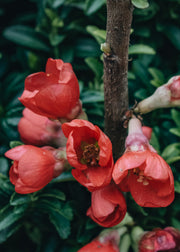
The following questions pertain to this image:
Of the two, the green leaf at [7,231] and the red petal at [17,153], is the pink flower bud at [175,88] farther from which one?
the green leaf at [7,231]

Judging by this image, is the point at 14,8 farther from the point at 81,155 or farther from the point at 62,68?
the point at 81,155

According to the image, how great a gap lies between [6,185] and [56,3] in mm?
752

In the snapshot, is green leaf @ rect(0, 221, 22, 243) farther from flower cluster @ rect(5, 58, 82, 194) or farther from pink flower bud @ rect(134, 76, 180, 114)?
pink flower bud @ rect(134, 76, 180, 114)

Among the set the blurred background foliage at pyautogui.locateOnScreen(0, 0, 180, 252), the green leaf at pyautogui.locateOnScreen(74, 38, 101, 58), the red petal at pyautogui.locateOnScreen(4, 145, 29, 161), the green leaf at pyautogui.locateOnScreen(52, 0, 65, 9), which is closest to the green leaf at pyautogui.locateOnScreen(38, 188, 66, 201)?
the blurred background foliage at pyautogui.locateOnScreen(0, 0, 180, 252)

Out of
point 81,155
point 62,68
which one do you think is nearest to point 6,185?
point 81,155

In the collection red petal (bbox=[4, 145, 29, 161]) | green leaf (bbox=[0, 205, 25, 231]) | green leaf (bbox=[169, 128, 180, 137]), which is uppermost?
red petal (bbox=[4, 145, 29, 161])

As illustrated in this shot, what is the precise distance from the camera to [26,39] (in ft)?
4.36

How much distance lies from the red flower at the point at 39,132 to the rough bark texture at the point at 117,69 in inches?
6.9

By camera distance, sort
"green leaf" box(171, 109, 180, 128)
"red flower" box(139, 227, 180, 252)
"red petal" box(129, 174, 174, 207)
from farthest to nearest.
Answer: "green leaf" box(171, 109, 180, 128)
"red flower" box(139, 227, 180, 252)
"red petal" box(129, 174, 174, 207)

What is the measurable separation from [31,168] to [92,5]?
737 millimetres

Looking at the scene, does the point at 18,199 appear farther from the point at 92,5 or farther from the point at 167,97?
the point at 92,5

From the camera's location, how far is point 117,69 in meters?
0.77

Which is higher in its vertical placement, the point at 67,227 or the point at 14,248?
the point at 67,227

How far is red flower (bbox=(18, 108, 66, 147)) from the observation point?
97 cm
